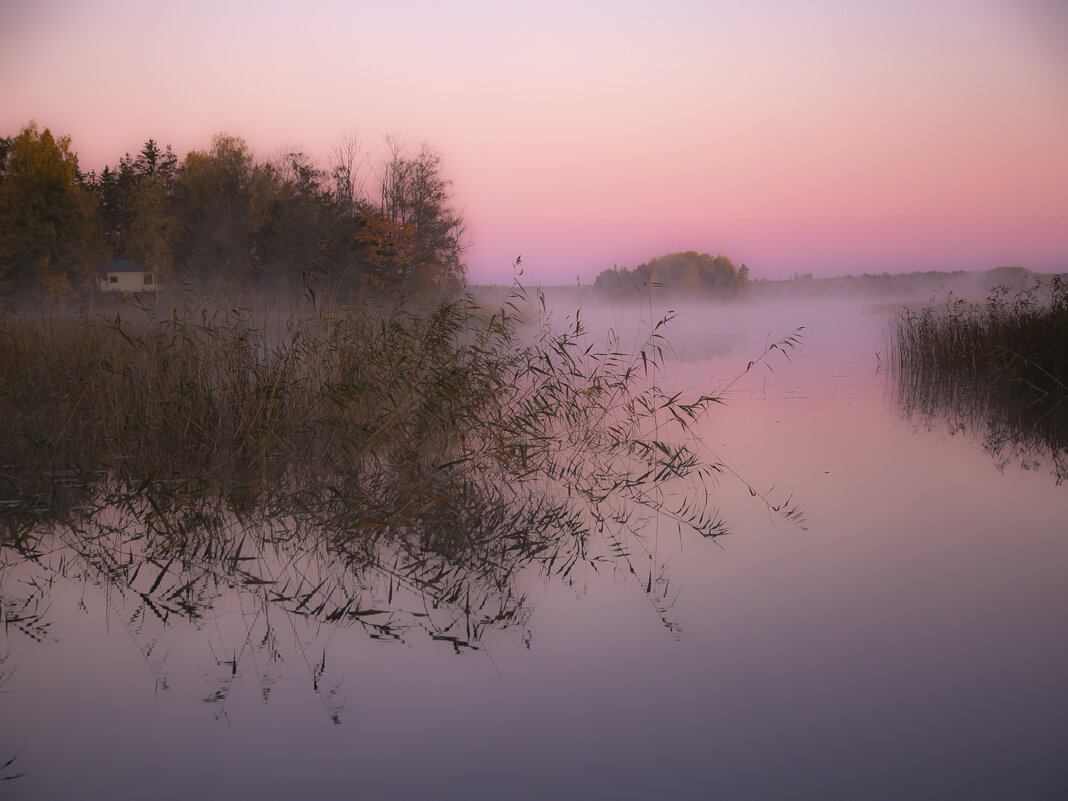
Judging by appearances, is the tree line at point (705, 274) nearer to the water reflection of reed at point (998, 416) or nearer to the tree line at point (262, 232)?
the tree line at point (262, 232)

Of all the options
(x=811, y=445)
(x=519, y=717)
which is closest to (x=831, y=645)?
(x=519, y=717)

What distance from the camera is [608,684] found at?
2.98 metres

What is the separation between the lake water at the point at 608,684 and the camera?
2.45 m

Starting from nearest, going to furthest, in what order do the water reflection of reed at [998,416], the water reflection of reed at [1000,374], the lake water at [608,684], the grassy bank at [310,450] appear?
the lake water at [608,684] < the grassy bank at [310,450] < the water reflection of reed at [998,416] < the water reflection of reed at [1000,374]

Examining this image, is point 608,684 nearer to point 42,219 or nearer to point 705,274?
point 42,219

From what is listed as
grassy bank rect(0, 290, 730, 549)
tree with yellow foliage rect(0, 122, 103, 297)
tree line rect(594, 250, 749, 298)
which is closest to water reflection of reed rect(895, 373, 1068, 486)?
grassy bank rect(0, 290, 730, 549)

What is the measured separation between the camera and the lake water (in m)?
2.45

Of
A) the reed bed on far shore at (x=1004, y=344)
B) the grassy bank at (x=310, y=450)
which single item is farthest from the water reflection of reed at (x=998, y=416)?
the grassy bank at (x=310, y=450)

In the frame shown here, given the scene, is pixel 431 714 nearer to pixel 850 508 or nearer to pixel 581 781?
pixel 581 781

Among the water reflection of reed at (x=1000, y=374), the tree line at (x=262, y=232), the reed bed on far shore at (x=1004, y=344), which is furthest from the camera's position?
the tree line at (x=262, y=232)

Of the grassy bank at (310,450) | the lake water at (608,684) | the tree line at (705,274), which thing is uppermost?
the tree line at (705,274)

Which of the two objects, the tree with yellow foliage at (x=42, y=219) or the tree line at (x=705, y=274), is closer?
the tree with yellow foliage at (x=42, y=219)

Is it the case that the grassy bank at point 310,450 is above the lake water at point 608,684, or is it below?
above

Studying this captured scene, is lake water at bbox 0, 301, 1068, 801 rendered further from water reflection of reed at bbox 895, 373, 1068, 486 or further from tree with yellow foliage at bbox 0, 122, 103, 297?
tree with yellow foliage at bbox 0, 122, 103, 297
